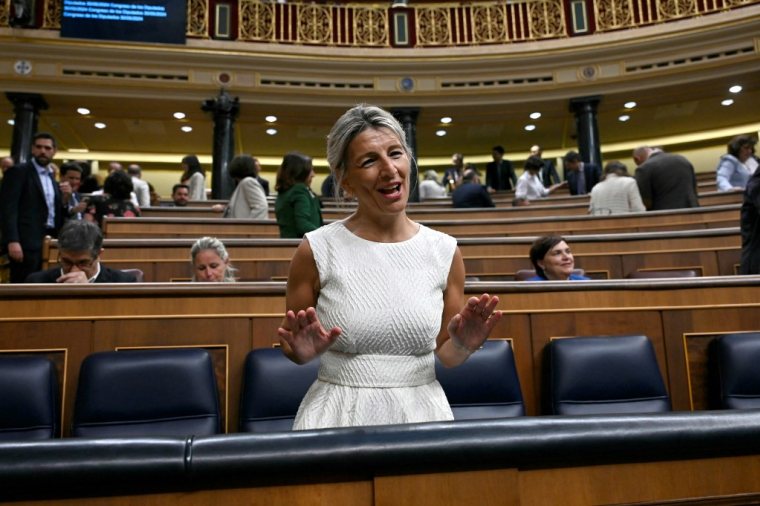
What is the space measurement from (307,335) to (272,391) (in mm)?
774

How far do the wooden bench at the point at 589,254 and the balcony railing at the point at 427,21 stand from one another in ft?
16.5

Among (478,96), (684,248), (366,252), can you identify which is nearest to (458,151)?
(478,96)

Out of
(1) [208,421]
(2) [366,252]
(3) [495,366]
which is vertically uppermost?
(2) [366,252]

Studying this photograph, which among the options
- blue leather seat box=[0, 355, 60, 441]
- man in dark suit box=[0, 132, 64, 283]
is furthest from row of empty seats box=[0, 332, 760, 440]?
man in dark suit box=[0, 132, 64, 283]

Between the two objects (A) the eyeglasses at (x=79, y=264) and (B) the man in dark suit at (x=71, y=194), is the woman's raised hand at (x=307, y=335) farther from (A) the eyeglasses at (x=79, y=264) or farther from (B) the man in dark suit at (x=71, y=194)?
(B) the man in dark suit at (x=71, y=194)

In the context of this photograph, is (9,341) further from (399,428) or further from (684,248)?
(684,248)

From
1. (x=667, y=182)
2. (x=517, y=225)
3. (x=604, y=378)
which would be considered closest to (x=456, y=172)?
(x=517, y=225)

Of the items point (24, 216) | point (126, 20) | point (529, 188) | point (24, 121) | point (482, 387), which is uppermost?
point (126, 20)

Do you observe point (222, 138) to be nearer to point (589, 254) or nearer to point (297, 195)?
point (297, 195)

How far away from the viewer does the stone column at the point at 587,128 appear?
7.08 meters

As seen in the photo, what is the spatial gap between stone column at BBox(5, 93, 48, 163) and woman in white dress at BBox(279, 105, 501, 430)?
7.00m

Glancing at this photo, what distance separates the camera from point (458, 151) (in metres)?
9.73

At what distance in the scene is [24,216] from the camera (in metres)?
2.83

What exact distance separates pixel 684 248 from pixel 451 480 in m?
2.91
